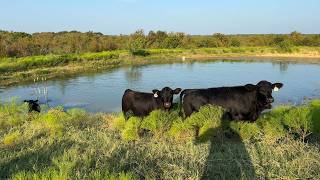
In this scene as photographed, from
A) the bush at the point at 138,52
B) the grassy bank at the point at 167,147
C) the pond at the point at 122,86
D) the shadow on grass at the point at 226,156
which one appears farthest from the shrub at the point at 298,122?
the bush at the point at 138,52

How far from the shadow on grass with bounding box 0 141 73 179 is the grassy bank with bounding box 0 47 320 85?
16.9 metres

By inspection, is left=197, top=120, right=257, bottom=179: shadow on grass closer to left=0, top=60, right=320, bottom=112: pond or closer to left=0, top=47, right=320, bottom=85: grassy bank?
left=0, top=60, right=320, bottom=112: pond

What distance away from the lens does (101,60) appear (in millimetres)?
34781

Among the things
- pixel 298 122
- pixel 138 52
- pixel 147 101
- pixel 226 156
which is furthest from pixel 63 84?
pixel 138 52

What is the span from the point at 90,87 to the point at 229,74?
29.9ft

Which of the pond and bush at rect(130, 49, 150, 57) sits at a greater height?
bush at rect(130, 49, 150, 57)

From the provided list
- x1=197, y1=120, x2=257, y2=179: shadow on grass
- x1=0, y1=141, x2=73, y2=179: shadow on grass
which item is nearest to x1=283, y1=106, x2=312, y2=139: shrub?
x1=197, y1=120, x2=257, y2=179: shadow on grass

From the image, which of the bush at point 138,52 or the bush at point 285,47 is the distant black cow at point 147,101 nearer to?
the bush at point 138,52

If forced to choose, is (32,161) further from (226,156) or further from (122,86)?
(122,86)

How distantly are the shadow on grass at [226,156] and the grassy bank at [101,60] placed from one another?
17.5 m

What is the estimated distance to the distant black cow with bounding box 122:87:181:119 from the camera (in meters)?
8.77

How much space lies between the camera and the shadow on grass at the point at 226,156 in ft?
16.9

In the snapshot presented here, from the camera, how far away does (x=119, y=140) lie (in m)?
7.09

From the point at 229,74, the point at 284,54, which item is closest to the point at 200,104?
the point at 229,74
